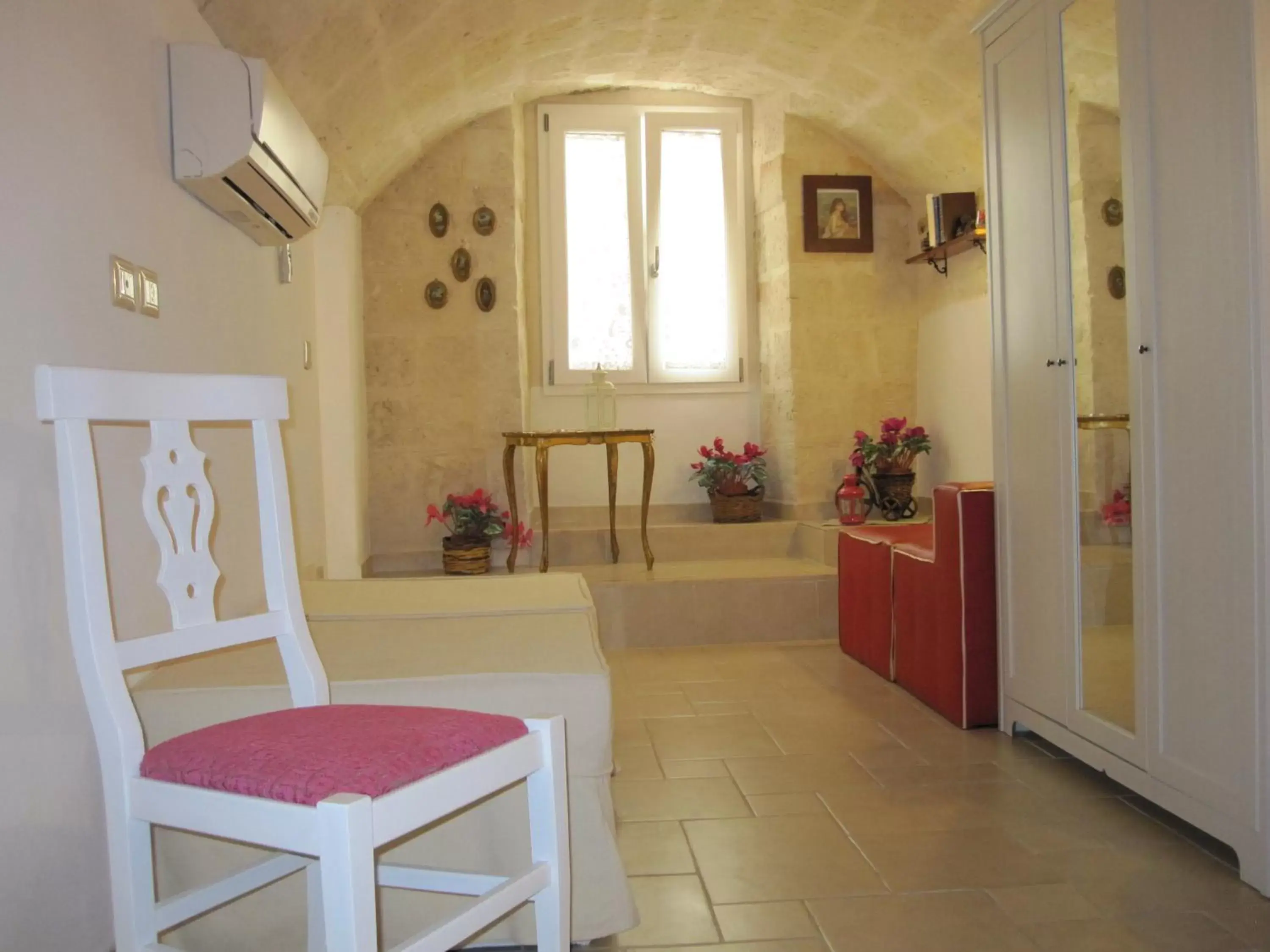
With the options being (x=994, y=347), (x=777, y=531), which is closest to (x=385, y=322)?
(x=777, y=531)

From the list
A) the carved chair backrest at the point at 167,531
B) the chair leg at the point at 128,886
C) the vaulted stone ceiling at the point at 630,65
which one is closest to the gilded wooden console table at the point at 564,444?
the vaulted stone ceiling at the point at 630,65

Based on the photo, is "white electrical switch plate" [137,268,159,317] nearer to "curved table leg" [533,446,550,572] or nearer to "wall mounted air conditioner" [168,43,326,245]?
"wall mounted air conditioner" [168,43,326,245]

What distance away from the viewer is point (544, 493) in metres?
4.98

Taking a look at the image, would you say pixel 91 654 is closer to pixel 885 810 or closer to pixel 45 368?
pixel 45 368

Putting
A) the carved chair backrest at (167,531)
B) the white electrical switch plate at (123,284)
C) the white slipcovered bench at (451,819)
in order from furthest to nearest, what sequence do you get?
1. the white electrical switch plate at (123,284)
2. the white slipcovered bench at (451,819)
3. the carved chair backrest at (167,531)

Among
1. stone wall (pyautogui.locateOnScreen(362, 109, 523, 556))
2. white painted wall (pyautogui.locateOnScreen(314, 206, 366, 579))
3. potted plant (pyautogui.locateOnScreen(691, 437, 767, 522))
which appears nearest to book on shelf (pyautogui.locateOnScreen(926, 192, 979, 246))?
potted plant (pyautogui.locateOnScreen(691, 437, 767, 522))

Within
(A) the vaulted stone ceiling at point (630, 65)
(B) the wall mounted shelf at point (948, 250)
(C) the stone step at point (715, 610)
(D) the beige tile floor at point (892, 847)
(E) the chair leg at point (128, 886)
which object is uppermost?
(A) the vaulted stone ceiling at point (630, 65)

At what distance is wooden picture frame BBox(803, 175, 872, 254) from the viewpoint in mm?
5656

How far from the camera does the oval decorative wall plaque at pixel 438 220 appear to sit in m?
Result: 5.34

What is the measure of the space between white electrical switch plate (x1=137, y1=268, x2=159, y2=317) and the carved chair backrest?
0.30 m

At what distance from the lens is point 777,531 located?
546cm

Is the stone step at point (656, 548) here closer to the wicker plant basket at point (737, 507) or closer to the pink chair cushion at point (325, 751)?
the wicker plant basket at point (737, 507)

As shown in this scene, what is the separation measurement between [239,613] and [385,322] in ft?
9.24

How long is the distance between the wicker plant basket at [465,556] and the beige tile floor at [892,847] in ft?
6.45
